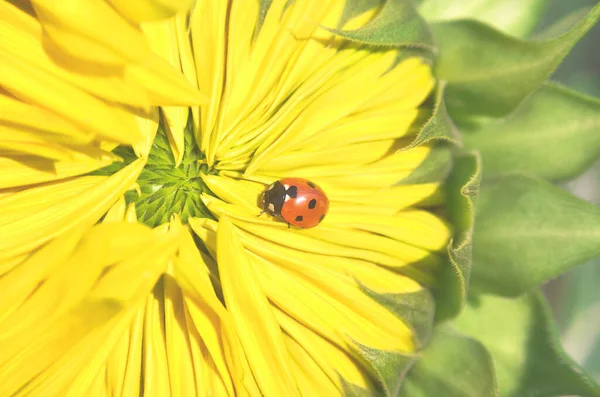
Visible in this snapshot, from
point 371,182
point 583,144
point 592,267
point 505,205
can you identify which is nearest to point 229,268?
point 371,182

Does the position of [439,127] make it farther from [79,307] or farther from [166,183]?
[79,307]

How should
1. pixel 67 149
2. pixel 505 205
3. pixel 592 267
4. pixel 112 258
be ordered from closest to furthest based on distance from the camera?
pixel 112 258, pixel 67 149, pixel 505 205, pixel 592 267

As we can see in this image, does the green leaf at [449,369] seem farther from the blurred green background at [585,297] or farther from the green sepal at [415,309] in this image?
the blurred green background at [585,297]

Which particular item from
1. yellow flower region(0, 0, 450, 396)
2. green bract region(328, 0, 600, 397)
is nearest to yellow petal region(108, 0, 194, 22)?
yellow flower region(0, 0, 450, 396)

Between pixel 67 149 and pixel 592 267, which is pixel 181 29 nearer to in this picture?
pixel 67 149

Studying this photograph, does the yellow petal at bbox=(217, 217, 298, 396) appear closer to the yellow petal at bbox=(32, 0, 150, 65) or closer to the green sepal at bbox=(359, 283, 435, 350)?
the green sepal at bbox=(359, 283, 435, 350)

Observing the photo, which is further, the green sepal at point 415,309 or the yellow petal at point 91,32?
the green sepal at point 415,309

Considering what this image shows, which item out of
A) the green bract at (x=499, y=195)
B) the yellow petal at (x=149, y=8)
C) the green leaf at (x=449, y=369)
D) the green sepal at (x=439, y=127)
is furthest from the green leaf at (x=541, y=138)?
the yellow petal at (x=149, y=8)
